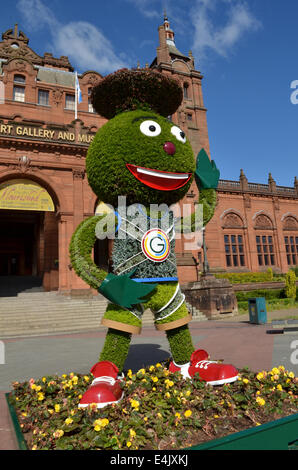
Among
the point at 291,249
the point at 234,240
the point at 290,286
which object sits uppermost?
the point at 234,240

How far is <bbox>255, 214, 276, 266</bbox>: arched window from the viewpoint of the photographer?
1033 inches

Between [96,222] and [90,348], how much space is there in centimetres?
463

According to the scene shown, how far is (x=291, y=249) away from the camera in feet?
91.2

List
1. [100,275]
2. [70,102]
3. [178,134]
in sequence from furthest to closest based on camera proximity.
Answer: [70,102] → [178,134] → [100,275]

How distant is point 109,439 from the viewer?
7.47 feet

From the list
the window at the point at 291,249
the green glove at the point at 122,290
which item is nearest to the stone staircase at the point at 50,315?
the green glove at the point at 122,290

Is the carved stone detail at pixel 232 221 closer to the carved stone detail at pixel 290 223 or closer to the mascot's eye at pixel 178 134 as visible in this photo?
the carved stone detail at pixel 290 223

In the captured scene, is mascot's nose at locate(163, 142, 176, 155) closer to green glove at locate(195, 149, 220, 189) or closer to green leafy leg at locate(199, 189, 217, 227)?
green glove at locate(195, 149, 220, 189)

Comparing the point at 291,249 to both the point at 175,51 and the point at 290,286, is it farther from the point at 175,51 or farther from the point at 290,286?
the point at 175,51

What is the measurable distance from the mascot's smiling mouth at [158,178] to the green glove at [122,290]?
46.4 inches

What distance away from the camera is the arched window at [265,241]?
2623 cm

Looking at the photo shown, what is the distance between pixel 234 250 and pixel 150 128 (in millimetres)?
22440

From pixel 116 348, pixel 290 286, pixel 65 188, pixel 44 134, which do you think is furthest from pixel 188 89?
pixel 116 348

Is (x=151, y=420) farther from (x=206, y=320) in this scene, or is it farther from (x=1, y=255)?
(x=1, y=255)
